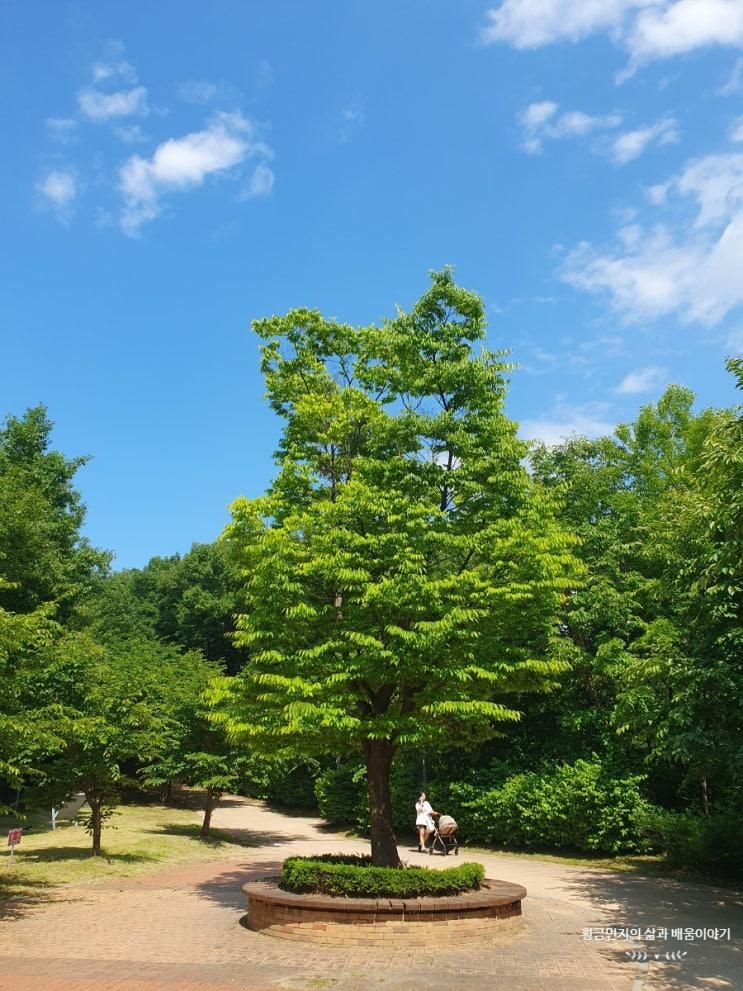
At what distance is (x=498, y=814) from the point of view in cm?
2080

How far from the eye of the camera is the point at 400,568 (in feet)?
37.5

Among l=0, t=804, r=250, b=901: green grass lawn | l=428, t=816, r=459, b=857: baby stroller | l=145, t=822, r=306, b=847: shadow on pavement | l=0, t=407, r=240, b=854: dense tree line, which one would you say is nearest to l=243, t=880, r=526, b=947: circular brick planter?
l=0, t=407, r=240, b=854: dense tree line

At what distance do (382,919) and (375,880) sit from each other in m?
0.56

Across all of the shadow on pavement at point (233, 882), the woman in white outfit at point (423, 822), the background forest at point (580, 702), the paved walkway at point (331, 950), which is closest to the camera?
the paved walkway at point (331, 950)

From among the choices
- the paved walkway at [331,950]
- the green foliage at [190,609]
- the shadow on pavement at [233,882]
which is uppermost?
the green foliage at [190,609]

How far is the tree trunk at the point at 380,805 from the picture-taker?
12406 millimetres

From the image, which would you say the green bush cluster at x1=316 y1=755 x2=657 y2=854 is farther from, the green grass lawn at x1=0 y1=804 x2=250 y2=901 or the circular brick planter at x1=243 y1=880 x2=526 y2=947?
the circular brick planter at x1=243 y1=880 x2=526 y2=947

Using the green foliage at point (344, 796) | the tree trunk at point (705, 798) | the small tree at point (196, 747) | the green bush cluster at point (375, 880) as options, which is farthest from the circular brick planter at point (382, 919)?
the green foliage at point (344, 796)

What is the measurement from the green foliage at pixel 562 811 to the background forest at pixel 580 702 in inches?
2.0

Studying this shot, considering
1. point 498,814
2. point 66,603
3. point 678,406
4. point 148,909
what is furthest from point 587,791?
point 66,603

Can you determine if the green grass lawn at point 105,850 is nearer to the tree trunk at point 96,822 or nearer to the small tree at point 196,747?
the tree trunk at point 96,822

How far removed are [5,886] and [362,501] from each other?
11.1 m

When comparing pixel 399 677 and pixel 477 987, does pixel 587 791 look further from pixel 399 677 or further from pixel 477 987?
pixel 477 987

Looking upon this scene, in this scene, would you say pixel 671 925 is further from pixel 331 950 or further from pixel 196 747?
pixel 196 747
